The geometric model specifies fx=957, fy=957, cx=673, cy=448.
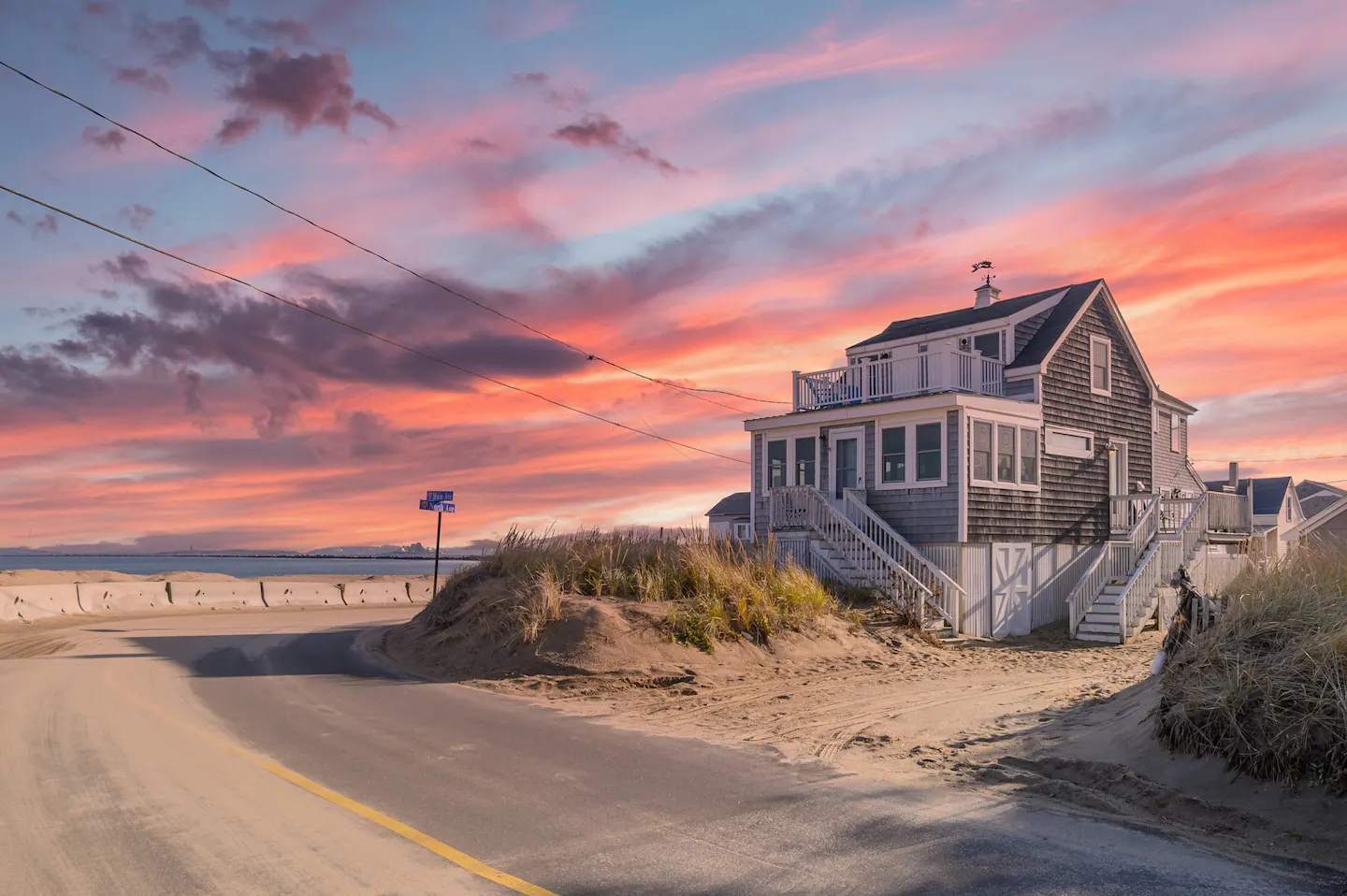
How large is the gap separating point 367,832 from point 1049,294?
91.4 ft

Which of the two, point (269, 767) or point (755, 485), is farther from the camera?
point (755, 485)

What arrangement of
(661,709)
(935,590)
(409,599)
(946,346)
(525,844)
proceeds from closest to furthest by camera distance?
(525,844) → (661,709) → (935,590) → (946,346) → (409,599)

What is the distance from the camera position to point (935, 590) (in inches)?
869

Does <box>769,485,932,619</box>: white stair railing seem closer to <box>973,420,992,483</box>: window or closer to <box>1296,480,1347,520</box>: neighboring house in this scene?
<box>973,420,992,483</box>: window

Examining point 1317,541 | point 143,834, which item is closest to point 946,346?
point 1317,541

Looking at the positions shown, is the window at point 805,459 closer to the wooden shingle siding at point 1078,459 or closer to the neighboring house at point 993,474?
the neighboring house at point 993,474

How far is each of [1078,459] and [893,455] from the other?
659cm

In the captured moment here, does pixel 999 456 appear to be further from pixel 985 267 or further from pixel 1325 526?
pixel 1325 526

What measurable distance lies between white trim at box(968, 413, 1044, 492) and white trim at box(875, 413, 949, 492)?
0.63m

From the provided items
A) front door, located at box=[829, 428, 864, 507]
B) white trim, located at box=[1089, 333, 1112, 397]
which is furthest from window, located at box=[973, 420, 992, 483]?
white trim, located at box=[1089, 333, 1112, 397]

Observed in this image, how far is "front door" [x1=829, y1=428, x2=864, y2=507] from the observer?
26.3m

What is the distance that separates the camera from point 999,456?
83.0 feet

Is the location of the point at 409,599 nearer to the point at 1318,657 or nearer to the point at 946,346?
the point at 946,346

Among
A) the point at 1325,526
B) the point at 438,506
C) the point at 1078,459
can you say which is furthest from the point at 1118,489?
the point at 1325,526
